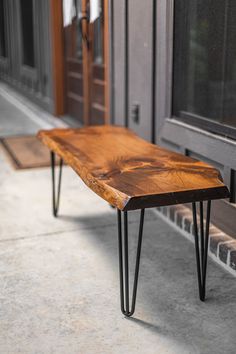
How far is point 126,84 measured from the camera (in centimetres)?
383

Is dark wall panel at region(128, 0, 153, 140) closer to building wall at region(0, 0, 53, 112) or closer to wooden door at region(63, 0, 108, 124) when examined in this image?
wooden door at region(63, 0, 108, 124)

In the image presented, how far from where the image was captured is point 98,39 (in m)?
4.90

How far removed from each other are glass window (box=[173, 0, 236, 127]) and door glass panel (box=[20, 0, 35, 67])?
17.7 ft

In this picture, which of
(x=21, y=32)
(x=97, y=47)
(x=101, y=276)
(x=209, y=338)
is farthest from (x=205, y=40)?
(x=21, y=32)

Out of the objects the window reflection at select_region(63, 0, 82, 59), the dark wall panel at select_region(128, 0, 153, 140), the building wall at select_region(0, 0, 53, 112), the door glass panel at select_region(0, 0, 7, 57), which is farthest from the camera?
the door glass panel at select_region(0, 0, 7, 57)

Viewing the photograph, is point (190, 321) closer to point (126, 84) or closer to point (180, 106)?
point (180, 106)

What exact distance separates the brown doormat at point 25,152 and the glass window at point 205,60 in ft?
5.61

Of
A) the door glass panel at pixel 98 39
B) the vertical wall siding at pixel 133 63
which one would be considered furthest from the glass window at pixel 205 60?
the door glass panel at pixel 98 39

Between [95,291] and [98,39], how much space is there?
3.15 metres

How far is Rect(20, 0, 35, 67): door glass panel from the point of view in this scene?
8031 millimetres

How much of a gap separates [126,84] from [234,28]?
4.60 feet

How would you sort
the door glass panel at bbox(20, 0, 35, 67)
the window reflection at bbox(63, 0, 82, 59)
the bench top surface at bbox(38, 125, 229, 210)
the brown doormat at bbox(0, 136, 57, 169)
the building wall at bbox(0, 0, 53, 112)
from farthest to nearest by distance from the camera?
the door glass panel at bbox(20, 0, 35, 67) → the building wall at bbox(0, 0, 53, 112) → the window reflection at bbox(63, 0, 82, 59) → the brown doormat at bbox(0, 136, 57, 169) → the bench top surface at bbox(38, 125, 229, 210)

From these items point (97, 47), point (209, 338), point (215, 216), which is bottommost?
point (209, 338)

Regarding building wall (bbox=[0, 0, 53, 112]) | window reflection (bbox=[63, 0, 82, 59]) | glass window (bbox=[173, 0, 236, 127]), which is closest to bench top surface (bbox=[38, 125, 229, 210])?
glass window (bbox=[173, 0, 236, 127])
